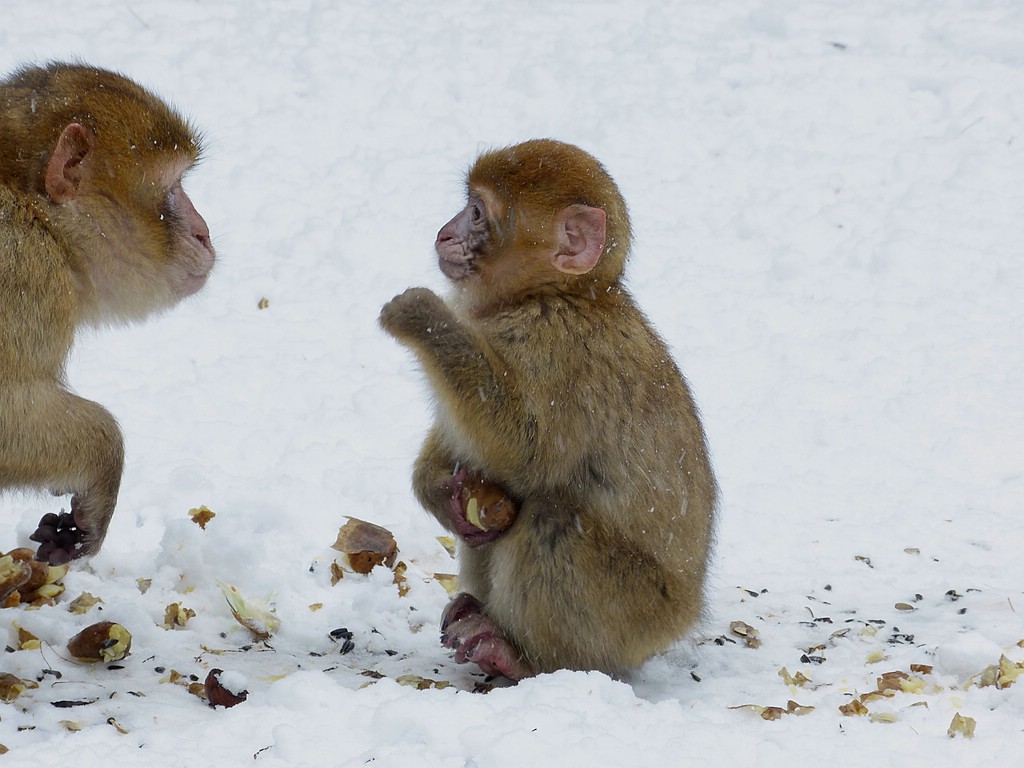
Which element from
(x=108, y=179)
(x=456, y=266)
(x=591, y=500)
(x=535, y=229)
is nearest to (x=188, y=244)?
(x=108, y=179)

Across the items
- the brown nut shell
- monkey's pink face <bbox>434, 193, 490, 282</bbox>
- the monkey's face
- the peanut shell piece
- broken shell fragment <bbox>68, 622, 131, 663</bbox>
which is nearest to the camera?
the monkey's face

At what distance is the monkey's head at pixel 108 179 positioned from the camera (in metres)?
3.71

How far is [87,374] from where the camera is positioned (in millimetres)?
6555

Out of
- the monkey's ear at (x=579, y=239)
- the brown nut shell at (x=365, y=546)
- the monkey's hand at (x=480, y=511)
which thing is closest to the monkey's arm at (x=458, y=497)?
the monkey's hand at (x=480, y=511)

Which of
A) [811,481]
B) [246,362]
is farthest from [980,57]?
[246,362]

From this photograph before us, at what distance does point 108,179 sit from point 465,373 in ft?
4.06

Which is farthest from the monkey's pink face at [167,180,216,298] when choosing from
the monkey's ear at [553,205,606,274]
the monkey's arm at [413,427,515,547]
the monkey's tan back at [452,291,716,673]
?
the monkey's ear at [553,205,606,274]

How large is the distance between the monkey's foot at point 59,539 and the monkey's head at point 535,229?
4.94 feet

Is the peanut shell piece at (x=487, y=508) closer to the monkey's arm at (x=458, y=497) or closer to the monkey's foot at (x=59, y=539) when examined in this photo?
the monkey's arm at (x=458, y=497)

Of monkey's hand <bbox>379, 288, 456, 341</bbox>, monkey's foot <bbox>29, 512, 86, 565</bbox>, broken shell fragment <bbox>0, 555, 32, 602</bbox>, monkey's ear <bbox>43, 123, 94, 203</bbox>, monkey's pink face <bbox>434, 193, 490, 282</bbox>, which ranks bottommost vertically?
broken shell fragment <bbox>0, 555, 32, 602</bbox>

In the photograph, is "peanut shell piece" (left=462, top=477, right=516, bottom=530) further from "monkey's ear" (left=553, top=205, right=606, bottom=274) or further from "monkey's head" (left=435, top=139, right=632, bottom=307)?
"monkey's ear" (left=553, top=205, right=606, bottom=274)

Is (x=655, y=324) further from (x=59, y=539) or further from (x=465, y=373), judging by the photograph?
(x=59, y=539)

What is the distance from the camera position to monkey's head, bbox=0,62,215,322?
371 centimetres

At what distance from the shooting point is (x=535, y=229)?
4.29 m
